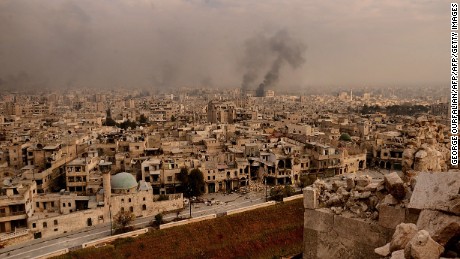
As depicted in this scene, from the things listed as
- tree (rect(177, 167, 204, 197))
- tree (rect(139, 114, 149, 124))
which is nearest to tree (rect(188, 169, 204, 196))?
tree (rect(177, 167, 204, 197))

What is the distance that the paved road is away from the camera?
1442 centimetres

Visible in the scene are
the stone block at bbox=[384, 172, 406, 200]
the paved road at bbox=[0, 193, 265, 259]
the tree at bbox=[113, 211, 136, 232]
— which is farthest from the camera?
the tree at bbox=[113, 211, 136, 232]

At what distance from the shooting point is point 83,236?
15664 millimetres

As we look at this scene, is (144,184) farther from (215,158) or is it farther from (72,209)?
(215,158)

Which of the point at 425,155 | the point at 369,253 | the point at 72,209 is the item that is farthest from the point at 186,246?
the point at 369,253

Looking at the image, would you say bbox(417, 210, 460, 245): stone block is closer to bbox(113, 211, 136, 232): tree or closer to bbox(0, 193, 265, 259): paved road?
bbox(0, 193, 265, 259): paved road

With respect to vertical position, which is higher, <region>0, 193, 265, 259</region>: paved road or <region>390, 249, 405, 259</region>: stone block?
<region>390, 249, 405, 259</region>: stone block

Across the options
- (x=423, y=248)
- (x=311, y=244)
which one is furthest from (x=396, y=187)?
(x=423, y=248)

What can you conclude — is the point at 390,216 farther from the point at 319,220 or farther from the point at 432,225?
the point at 319,220

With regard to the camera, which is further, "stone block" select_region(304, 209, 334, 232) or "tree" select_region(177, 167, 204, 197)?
"tree" select_region(177, 167, 204, 197)

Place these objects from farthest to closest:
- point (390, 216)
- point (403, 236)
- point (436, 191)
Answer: point (390, 216)
point (436, 191)
point (403, 236)

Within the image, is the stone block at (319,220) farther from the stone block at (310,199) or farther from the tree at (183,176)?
the tree at (183,176)

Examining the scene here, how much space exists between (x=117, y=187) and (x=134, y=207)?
1.15m

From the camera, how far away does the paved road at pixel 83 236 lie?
14422 mm
